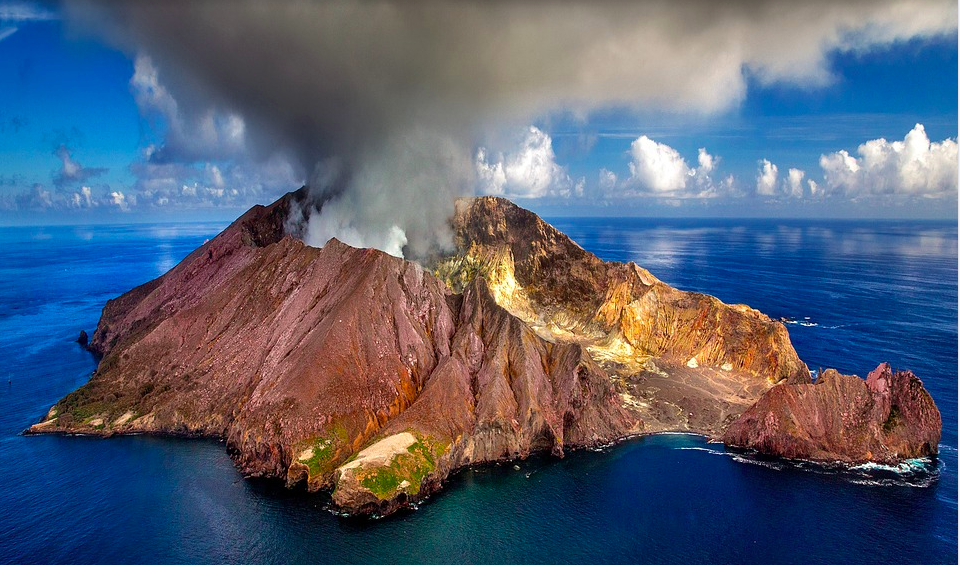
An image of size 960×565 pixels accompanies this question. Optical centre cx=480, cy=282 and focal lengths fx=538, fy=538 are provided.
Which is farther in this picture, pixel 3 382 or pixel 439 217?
pixel 439 217

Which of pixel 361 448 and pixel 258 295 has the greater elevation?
pixel 258 295

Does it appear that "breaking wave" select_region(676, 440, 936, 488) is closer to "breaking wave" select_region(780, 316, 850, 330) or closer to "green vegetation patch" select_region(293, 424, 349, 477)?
"green vegetation patch" select_region(293, 424, 349, 477)

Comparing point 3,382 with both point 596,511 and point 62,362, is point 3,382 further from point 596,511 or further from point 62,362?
point 596,511

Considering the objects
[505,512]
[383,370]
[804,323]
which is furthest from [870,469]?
[804,323]

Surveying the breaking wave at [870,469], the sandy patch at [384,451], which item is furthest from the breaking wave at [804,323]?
the sandy patch at [384,451]

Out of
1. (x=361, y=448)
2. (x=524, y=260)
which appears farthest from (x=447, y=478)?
(x=524, y=260)

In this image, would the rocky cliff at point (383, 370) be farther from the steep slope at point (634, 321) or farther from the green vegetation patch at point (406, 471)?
the steep slope at point (634, 321)
